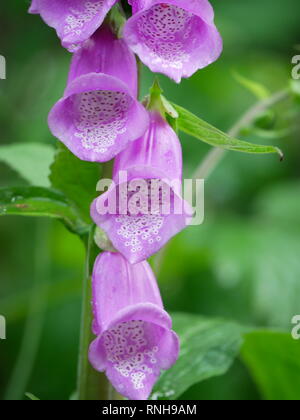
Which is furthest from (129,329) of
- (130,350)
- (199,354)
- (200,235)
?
(200,235)

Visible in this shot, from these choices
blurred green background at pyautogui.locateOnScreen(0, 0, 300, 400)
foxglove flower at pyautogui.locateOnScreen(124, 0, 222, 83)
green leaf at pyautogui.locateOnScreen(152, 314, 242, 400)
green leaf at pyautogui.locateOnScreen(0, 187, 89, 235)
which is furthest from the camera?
blurred green background at pyautogui.locateOnScreen(0, 0, 300, 400)

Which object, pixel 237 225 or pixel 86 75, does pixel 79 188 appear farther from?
pixel 237 225

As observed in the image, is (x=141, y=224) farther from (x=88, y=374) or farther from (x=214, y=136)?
(x=88, y=374)

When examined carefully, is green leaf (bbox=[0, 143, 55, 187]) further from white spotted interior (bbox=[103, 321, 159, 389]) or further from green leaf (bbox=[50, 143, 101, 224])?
white spotted interior (bbox=[103, 321, 159, 389])

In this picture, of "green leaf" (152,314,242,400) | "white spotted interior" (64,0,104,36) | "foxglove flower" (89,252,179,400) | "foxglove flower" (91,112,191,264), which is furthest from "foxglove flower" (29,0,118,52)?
"green leaf" (152,314,242,400)

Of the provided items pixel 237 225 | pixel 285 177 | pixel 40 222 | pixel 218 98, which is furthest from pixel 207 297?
pixel 218 98

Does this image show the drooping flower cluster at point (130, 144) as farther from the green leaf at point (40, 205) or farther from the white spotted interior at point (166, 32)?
the green leaf at point (40, 205)
